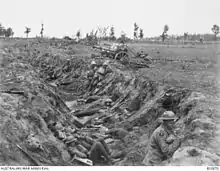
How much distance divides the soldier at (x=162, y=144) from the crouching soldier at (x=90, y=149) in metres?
1.53

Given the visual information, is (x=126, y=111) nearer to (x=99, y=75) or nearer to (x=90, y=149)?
(x=90, y=149)

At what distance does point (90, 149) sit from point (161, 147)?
108 inches

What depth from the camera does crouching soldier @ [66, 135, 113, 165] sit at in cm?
789

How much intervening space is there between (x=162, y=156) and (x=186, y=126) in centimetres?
207

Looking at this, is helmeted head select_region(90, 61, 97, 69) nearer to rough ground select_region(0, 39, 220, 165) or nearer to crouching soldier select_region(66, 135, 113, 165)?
rough ground select_region(0, 39, 220, 165)

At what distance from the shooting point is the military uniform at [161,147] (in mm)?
6625

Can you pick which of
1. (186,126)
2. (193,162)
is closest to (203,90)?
(186,126)

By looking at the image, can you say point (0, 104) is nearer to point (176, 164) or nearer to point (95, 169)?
point (95, 169)

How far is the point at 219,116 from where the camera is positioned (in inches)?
315

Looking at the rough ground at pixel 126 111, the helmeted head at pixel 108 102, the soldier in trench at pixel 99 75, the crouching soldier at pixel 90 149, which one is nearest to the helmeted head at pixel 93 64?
the soldier in trench at pixel 99 75

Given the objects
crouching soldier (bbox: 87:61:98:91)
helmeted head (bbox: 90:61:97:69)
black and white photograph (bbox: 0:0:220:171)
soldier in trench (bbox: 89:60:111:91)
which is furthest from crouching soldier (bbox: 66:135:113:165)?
helmeted head (bbox: 90:61:97:69)
